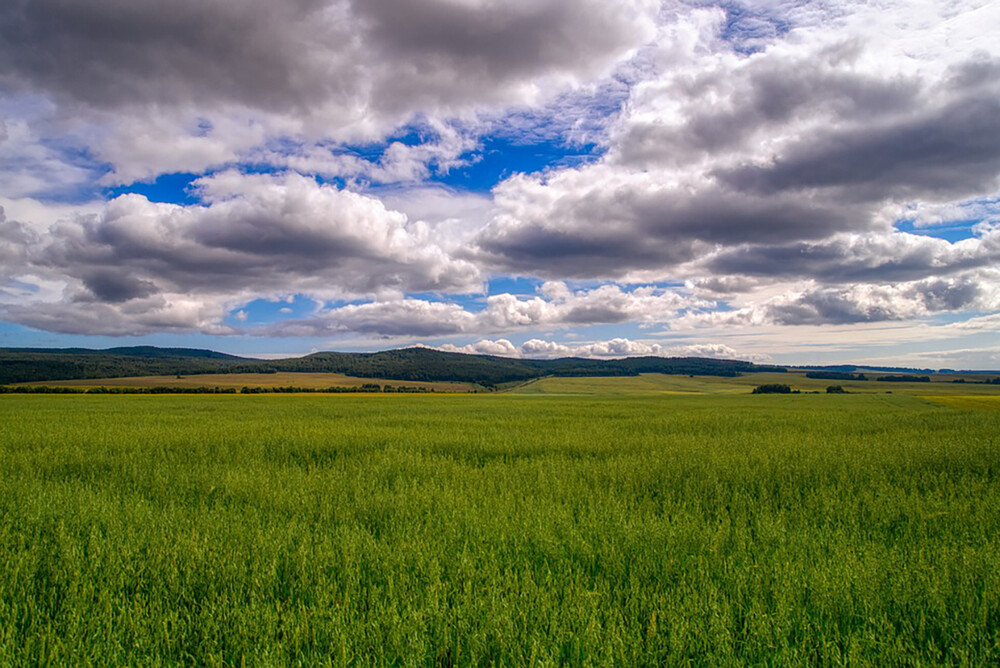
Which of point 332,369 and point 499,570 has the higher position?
point 499,570

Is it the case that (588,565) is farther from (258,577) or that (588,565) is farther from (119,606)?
(119,606)

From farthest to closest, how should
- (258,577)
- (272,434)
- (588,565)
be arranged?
(272,434) < (588,565) < (258,577)

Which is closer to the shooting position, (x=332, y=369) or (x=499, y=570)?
(x=499, y=570)

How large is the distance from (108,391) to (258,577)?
88008 millimetres

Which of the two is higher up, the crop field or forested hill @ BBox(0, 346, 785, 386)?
the crop field

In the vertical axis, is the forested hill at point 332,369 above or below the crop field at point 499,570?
below

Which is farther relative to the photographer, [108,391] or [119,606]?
[108,391]

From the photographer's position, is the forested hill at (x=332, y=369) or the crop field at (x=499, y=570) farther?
the forested hill at (x=332, y=369)

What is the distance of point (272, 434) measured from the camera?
14.3 meters

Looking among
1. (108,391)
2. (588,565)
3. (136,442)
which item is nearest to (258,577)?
(588,565)

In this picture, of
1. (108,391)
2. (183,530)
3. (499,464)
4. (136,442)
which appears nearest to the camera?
(183,530)

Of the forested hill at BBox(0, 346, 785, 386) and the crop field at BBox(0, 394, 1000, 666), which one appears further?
the forested hill at BBox(0, 346, 785, 386)

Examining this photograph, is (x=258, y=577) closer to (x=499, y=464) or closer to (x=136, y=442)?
(x=499, y=464)

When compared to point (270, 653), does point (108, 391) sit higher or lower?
lower
